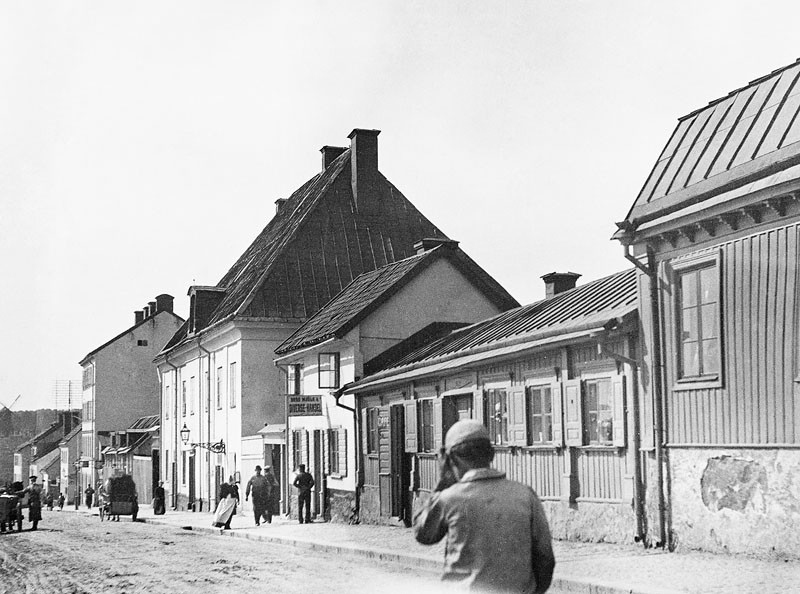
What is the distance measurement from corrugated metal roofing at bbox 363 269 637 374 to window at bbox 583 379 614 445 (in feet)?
3.08

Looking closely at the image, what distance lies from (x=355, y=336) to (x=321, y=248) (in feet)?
41.9

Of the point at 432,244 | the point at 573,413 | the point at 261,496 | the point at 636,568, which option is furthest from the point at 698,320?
the point at 261,496

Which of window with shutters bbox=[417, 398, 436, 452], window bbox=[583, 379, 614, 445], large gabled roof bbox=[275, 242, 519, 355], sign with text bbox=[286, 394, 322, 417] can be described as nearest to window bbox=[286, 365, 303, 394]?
large gabled roof bbox=[275, 242, 519, 355]

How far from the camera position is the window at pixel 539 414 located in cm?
1869

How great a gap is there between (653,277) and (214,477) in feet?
92.0

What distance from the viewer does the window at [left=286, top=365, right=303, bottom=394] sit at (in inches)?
1280

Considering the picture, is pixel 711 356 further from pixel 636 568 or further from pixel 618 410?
pixel 636 568

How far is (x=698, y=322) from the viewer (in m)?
15.2

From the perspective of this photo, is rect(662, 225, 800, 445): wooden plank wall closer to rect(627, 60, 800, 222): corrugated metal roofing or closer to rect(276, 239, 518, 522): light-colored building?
rect(627, 60, 800, 222): corrugated metal roofing

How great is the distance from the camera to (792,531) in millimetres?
13039

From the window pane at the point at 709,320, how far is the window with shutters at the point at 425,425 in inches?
368

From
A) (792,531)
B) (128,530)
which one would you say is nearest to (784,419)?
(792,531)

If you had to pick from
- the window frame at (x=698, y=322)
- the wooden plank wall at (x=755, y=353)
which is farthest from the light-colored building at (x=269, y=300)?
the wooden plank wall at (x=755, y=353)

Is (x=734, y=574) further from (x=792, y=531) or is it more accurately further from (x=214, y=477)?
(x=214, y=477)
